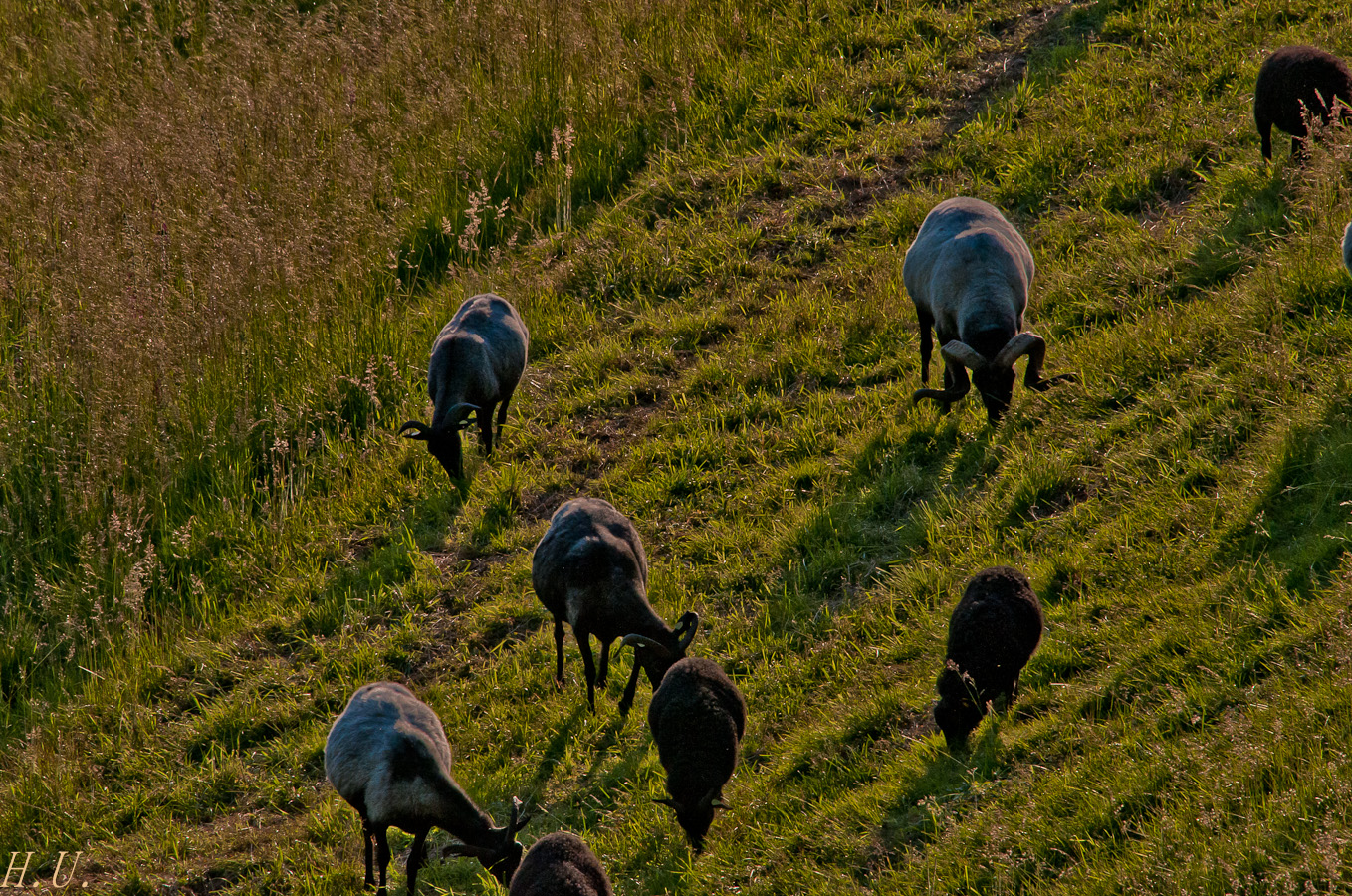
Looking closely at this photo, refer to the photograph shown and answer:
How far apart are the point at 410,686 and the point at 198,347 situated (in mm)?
3838

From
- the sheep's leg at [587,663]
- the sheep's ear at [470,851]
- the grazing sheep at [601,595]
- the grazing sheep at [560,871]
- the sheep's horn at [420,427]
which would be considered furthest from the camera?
the sheep's horn at [420,427]

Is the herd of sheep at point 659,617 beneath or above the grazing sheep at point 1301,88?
beneath

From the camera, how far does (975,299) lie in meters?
8.58

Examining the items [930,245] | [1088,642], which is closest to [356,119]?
[930,245]

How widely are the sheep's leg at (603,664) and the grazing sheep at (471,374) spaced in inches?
99.8

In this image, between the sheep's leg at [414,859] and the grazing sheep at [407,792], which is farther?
the sheep's leg at [414,859]

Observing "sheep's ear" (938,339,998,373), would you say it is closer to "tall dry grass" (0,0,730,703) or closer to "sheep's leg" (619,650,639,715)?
"sheep's leg" (619,650,639,715)

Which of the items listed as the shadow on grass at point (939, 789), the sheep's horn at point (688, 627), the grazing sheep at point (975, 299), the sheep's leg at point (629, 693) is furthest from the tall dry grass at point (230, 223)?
the shadow on grass at point (939, 789)

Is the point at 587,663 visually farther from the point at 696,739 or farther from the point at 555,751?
the point at 696,739

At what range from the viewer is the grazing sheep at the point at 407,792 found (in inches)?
246

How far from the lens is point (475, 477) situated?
9.71 m

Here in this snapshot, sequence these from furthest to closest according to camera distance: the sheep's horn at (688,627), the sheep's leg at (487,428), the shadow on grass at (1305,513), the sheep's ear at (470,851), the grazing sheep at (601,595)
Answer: the sheep's leg at (487,428)
the grazing sheep at (601,595)
the sheep's horn at (688,627)
the shadow on grass at (1305,513)
the sheep's ear at (470,851)

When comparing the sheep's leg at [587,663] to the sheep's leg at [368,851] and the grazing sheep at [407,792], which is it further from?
the sheep's leg at [368,851]

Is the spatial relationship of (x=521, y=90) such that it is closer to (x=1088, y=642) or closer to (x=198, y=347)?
(x=198, y=347)
